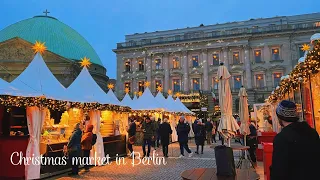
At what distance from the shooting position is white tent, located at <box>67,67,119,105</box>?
11.9m

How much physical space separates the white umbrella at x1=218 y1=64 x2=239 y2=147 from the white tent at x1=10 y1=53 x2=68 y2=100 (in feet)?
19.6

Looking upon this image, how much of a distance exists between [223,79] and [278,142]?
611 centimetres

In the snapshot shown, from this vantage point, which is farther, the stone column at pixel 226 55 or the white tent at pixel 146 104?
the stone column at pixel 226 55

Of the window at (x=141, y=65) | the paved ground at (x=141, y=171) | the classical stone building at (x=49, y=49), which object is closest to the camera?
the paved ground at (x=141, y=171)

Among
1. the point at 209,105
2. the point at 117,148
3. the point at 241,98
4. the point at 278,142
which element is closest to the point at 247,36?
the point at 209,105

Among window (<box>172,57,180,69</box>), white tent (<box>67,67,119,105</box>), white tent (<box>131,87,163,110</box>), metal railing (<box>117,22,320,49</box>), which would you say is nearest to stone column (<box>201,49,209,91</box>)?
metal railing (<box>117,22,320,49</box>)

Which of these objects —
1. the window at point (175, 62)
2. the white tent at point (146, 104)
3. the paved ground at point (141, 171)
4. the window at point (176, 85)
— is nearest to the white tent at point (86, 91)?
the paved ground at point (141, 171)

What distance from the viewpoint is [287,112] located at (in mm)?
2836

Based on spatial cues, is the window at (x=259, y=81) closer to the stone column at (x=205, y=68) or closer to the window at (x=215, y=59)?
the window at (x=215, y=59)

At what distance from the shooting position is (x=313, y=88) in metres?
11.6

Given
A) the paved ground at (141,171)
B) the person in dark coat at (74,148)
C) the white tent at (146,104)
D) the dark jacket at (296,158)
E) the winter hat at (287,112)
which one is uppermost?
the white tent at (146,104)

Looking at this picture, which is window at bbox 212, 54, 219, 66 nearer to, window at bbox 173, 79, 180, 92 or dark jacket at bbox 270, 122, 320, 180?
window at bbox 173, 79, 180, 92

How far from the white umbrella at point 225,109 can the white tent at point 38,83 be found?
599cm

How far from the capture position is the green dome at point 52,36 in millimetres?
45281
